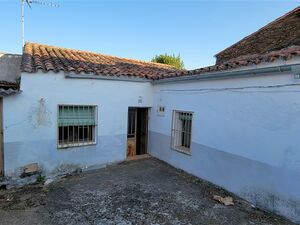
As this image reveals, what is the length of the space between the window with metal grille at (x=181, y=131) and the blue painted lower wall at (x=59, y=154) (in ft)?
6.83

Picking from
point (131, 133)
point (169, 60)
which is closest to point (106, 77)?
point (131, 133)

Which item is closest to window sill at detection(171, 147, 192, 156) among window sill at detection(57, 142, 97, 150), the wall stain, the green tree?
window sill at detection(57, 142, 97, 150)

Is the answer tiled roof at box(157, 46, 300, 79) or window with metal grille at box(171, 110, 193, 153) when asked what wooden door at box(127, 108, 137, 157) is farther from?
tiled roof at box(157, 46, 300, 79)

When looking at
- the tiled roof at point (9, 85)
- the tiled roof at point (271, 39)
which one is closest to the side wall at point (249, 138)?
the tiled roof at point (271, 39)

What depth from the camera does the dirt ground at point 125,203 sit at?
18.2ft

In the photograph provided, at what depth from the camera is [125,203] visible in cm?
636

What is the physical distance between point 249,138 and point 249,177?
1.04 meters

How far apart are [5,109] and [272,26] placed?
11687mm

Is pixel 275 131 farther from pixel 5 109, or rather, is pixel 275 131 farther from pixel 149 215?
pixel 5 109

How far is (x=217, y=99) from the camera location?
7.56 m

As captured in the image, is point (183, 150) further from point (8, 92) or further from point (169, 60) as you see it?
point (169, 60)

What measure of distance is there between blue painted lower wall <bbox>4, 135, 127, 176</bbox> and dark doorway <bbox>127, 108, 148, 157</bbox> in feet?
2.58

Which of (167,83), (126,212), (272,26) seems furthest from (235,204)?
(272,26)

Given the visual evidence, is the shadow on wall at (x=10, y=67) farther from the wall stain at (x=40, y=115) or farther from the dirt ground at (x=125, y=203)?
the dirt ground at (x=125, y=203)
